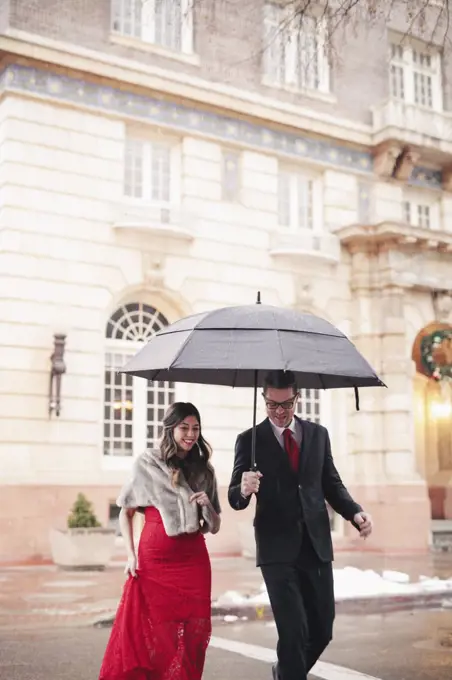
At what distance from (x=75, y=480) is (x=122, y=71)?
793 cm

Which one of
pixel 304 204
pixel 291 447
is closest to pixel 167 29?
pixel 304 204

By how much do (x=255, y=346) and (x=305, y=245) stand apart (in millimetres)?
14372

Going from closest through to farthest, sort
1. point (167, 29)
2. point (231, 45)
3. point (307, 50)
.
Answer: point (307, 50)
point (167, 29)
point (231, 45)

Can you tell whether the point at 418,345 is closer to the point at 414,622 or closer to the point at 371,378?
the point at 414,622

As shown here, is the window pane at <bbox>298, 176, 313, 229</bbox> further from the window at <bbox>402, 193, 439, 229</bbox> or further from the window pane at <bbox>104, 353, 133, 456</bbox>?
the window pane at <bbox>104, 353, 133, 456</bbox>

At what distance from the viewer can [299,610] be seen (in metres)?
5.12

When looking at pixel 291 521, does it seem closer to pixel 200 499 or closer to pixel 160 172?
pixel 200 499

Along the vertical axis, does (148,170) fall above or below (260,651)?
above

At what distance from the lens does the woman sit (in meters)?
5.21

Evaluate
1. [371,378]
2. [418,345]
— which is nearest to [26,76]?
[418,345]

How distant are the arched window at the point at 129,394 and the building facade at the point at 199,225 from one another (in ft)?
0.14

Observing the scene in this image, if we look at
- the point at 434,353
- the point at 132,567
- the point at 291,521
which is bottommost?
the point at 132,567

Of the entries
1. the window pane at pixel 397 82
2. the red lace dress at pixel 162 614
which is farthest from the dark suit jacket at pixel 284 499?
the window pane at pixel 397 82

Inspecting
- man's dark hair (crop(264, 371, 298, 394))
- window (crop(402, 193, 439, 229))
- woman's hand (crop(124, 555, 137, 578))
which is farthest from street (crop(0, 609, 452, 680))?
window (crop(402, 193, 439, 229))
